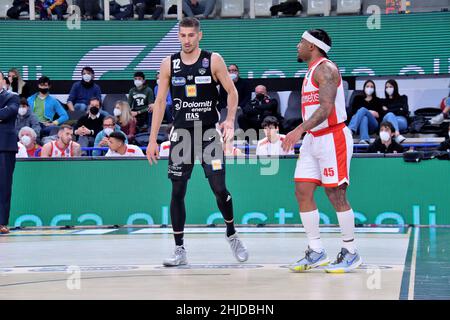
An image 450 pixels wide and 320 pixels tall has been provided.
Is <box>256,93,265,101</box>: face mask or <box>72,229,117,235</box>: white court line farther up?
<box>256,93,265,101</box>: face mask

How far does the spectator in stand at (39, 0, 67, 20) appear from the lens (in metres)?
25.0

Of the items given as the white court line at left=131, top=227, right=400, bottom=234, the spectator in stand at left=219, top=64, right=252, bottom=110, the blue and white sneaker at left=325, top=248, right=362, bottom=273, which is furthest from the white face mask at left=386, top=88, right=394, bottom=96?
the blue and white sneaker at left=325, top=248, right=362, bottom=273

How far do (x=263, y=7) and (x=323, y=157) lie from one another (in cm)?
1681

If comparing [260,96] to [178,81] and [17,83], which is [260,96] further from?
[178,81]

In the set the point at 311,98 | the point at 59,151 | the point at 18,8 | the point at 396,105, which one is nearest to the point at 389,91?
the point at 396,105

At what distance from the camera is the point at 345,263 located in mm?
8727

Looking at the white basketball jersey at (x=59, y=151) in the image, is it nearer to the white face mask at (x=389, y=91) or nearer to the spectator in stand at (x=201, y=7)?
the white face mask at (x=389, y=91)

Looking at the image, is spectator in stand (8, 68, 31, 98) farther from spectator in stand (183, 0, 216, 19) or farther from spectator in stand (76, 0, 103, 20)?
spectator in stand (183, 0, 216, 19)

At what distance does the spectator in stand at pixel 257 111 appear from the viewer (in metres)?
20.1

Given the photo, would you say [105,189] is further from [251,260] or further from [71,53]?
Answer: [71,53]

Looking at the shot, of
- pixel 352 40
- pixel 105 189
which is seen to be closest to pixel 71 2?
pixel 352 40

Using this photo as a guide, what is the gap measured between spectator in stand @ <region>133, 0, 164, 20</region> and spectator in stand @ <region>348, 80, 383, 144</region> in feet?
23.2

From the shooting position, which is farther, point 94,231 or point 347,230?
point 94,231
